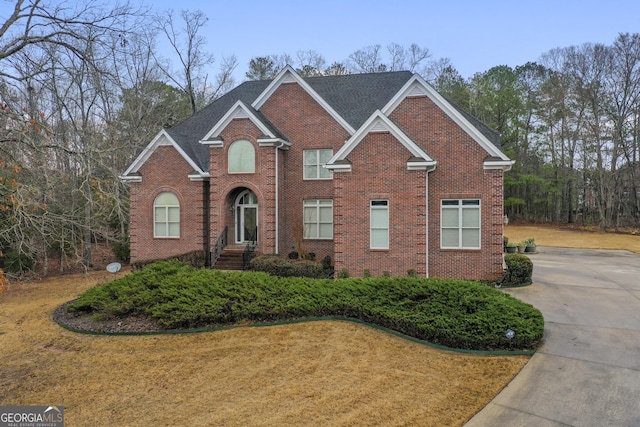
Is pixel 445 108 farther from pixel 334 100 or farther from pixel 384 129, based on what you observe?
pixel 334 100

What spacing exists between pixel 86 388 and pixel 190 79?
31.0 metres

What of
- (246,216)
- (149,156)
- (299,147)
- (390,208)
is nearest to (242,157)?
(299,147)

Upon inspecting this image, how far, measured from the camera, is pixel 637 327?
8734mm

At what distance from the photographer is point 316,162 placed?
17.9 m

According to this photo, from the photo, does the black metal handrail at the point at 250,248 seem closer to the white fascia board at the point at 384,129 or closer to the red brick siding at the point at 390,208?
the red brick siding at the point at 390,208

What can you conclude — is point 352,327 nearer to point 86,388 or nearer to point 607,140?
point 86,388

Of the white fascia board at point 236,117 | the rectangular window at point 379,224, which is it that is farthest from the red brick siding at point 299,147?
the rectangular window at point 379,224

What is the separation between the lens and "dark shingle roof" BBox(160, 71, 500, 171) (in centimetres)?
1883

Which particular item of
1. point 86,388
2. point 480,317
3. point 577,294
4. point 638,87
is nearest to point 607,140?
point 638,87

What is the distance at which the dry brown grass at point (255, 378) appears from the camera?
5.50 metres

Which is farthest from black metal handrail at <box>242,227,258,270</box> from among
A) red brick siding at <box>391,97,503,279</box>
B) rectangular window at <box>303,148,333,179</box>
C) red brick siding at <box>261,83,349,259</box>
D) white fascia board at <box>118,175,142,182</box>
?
red brick siding at <box>391,97,503,279</box>

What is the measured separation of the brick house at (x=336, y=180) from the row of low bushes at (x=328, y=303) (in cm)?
469

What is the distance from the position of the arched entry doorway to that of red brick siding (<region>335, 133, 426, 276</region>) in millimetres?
5338

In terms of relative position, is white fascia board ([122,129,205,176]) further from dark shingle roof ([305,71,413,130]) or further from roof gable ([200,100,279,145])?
dark shingle roof ([305,71,413,130])
